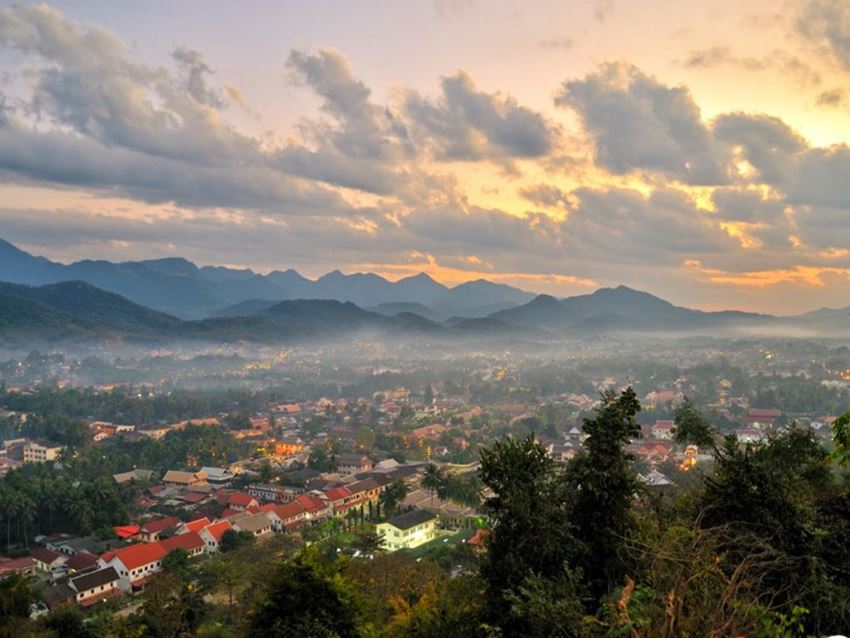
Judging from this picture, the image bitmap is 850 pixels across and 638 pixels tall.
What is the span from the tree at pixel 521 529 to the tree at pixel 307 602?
110 inches

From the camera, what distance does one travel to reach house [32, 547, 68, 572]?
20.3m

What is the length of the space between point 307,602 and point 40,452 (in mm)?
38535

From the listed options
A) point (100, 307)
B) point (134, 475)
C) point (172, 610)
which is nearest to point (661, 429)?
point (134, 475)

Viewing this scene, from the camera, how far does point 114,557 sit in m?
19.7

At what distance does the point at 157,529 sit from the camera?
77.6 ft

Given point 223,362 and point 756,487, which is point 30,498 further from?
point 223,362

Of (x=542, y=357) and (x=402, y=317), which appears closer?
(x=542, y=357)

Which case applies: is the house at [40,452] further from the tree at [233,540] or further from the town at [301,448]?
the tree at [233,540]

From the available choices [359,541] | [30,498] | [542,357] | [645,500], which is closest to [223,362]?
[542,357]

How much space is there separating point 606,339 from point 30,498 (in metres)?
139

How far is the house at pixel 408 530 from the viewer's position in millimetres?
22203

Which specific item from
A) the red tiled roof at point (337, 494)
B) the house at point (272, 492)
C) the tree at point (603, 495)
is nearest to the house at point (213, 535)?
the red tiled roof at point (337, 494)

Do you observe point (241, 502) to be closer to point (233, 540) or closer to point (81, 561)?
point (233, 540)

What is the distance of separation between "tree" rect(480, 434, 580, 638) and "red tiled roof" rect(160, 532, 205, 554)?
17.5 m
